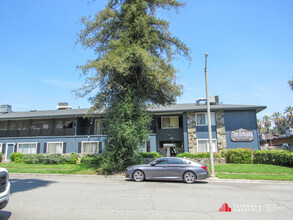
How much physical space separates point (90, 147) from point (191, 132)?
469 inches

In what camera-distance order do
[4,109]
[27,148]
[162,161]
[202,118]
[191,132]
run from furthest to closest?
[4,109] < [27,148] < [202,118] < [191,132] < [162,161]

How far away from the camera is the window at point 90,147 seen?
992 inches

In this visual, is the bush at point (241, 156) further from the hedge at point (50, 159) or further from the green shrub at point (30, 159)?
the green shrub at point (30, 159)

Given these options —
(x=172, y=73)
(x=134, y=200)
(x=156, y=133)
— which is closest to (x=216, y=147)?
(x=156, y=133)

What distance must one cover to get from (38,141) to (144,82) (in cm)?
1732

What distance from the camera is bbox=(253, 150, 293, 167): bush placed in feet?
58.1

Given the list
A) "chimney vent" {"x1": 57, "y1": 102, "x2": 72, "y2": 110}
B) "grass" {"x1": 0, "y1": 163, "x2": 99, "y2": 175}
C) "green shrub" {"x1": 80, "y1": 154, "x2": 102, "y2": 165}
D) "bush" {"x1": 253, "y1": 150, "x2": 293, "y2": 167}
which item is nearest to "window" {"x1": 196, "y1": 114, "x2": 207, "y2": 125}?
"bush" {"x1": 253, "y1": 150, "x2": 293, "y2": 167}

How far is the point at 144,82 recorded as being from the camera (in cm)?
1612

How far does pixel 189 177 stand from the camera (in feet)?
36.5

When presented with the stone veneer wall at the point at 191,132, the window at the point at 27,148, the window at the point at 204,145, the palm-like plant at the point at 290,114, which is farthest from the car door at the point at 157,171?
the palm-like plant at the point at 290,114

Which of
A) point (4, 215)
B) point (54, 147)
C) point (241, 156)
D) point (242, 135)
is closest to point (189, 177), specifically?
point (4, 215)

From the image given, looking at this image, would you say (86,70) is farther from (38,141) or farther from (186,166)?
(38,141)

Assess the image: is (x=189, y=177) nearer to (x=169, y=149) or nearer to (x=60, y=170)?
(x=60, y=170)

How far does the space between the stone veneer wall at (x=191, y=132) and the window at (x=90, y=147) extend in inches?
416
